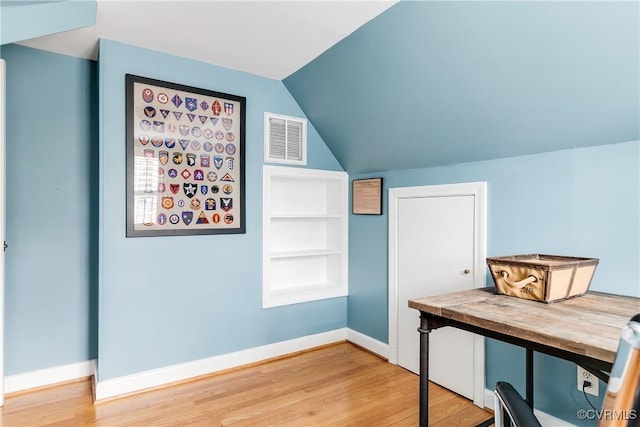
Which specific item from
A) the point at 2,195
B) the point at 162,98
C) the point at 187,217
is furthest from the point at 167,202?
the point at 2,195

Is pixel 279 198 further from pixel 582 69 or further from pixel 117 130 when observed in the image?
pixel 582 69

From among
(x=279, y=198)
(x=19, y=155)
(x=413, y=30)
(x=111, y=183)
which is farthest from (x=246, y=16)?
(x=19, y=155)

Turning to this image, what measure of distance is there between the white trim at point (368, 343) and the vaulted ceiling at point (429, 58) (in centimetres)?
147

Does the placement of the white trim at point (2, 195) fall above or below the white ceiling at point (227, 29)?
below

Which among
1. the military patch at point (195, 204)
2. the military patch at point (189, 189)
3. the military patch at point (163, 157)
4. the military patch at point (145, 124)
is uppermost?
the military patch at point (145, 124)

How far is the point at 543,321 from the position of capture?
1.34m

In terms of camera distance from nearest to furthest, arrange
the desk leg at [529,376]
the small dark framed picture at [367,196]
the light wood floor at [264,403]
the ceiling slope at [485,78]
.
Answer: the ceiling slope at [485,78] → the desk leg at [529,376] → the light wood floor at [264,403] → the small dark framed picture at [367,196]

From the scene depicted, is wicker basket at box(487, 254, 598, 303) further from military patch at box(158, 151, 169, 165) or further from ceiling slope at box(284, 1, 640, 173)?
military patch at box(158, 151, 169, 165)

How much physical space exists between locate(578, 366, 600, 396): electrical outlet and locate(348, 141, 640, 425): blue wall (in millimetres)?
53

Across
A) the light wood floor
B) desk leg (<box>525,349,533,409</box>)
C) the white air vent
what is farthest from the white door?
desk leg (<box>525,349,533,409</box>)

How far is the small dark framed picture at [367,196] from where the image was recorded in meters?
3.00

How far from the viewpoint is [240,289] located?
2.77 metres

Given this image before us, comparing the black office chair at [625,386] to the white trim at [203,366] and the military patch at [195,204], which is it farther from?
the white trim at [203,366]

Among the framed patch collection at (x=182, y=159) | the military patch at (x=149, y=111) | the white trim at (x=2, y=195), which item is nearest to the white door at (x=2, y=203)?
the white trim at (x=2, y=195)
